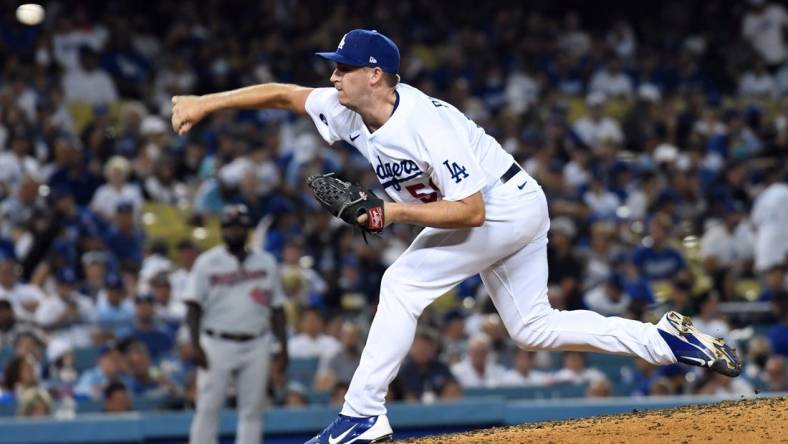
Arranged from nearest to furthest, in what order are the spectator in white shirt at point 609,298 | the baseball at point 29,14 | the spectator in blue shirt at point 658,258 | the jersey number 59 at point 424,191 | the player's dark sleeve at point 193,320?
the jersey number 59 at point 424,191 → the player's dark sleeve at point 193,320 → the spectator in white shirt at point 609,298 → the spectator in blue shirt at point 658,258 → the baseball at point 29,14

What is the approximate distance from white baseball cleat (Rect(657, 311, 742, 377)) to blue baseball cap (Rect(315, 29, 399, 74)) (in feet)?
4.82

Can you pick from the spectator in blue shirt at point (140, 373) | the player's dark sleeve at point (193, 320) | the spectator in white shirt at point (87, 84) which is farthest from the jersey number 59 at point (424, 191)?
the spectator in white shirt at point (87, 84)

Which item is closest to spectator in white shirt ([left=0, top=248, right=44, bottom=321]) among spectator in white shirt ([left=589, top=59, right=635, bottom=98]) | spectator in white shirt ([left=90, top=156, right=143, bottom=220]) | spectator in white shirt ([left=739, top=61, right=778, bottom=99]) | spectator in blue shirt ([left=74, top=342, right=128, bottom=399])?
spectator in blue shirt ([left=74, top=342, right=128, bottom=399])

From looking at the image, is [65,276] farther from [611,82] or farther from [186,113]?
[611,82]

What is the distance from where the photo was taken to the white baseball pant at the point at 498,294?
4590 millimetres

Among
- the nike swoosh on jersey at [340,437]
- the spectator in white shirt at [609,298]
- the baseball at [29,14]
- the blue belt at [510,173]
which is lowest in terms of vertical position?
the nike swoosh on jersey at [340,437]

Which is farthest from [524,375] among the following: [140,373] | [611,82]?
[611,82]

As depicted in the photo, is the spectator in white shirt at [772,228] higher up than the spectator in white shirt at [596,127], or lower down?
lower down

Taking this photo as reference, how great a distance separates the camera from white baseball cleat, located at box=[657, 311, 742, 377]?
194 inches

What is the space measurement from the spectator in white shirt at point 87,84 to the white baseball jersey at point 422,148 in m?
8.77

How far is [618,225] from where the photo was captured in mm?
11695

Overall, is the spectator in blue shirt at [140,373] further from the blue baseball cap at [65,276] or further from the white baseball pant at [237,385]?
the blue baseball cap at [65,276]

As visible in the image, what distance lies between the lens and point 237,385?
7625mm

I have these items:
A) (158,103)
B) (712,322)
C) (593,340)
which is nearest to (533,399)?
(712,322)
